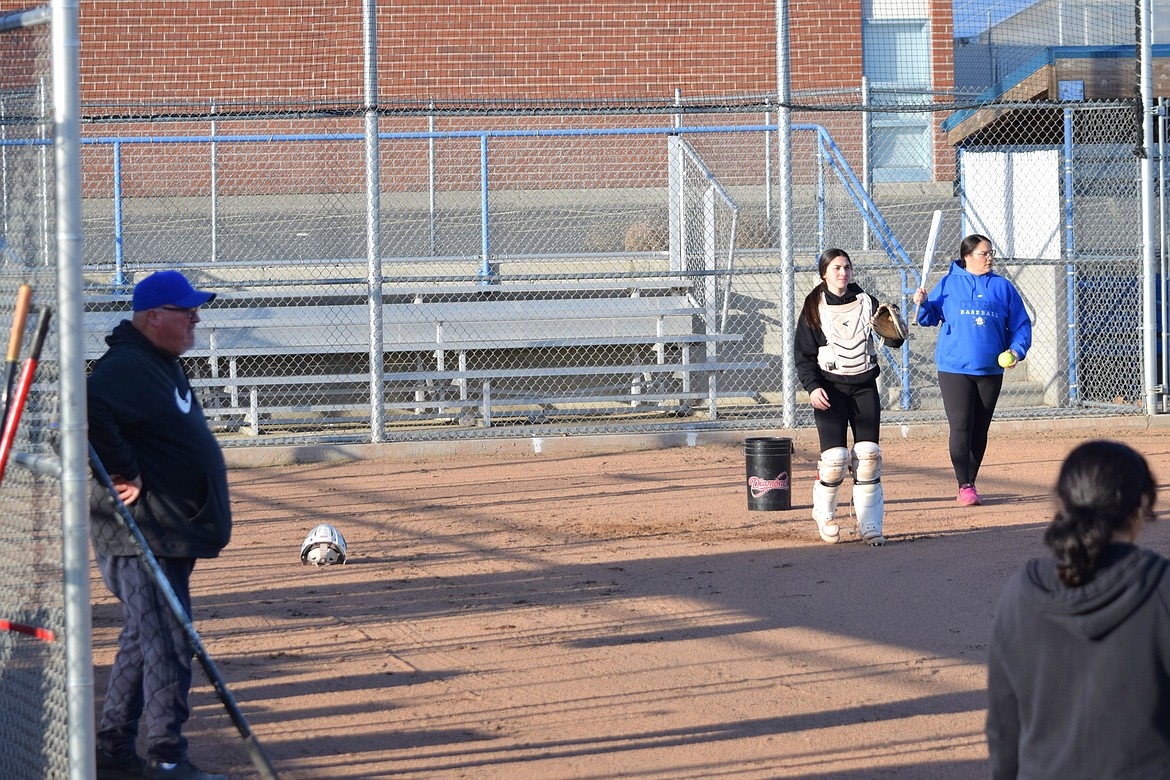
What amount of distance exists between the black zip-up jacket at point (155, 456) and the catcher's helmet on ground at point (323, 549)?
3423mm

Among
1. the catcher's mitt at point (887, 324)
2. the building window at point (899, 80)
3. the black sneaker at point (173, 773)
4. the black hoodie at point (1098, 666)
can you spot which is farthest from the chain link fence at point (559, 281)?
the black hoodie at point (1098, 666)

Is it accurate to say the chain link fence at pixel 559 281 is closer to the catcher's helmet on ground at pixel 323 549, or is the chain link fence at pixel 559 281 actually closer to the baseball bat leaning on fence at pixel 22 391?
the catcher's helmet on ground at pixel 323 549

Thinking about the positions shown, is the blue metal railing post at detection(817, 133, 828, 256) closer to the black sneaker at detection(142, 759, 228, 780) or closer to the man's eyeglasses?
the man's eyeglasses

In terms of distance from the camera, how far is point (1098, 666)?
252 centimetres

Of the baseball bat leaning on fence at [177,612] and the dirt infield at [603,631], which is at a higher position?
the baseball bat leaning on fence at [177,612]

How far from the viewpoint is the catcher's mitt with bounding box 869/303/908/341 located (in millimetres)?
8297

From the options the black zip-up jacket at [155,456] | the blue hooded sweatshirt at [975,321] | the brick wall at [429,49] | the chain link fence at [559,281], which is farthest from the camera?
the brick wall at [429,49]

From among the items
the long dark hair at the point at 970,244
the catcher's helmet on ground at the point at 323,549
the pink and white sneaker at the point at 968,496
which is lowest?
the catcher's helmet on ground at the point at 323,549

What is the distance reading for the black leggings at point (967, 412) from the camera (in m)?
9.44

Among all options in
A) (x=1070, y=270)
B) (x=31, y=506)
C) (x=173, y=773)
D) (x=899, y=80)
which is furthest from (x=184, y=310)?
(x=899, y=80)

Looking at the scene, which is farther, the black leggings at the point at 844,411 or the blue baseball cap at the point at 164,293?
the black leggings at the point at 844,411

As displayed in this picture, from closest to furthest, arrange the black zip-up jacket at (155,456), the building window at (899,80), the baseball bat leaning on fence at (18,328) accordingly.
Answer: the baseball bat leaning on fence at (18,328), the black zip-up jacket at (155,456), the building window at (899,80)

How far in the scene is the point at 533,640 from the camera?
6309 mm

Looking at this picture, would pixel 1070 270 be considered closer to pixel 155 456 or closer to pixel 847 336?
pixel 847 336
